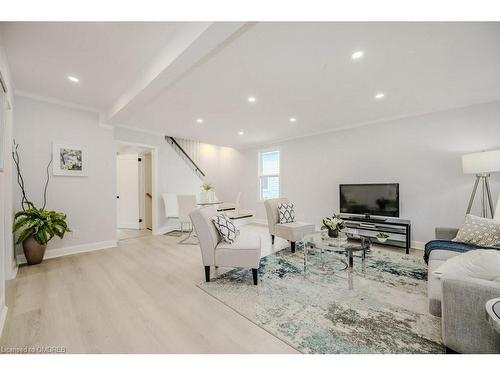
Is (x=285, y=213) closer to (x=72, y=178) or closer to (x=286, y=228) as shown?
(x=286, y=228)

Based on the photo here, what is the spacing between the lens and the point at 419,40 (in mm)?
1839

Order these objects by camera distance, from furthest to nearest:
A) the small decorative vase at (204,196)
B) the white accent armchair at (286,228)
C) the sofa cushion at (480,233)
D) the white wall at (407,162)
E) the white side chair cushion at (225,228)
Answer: the small decorative vase at (204,196) → the white accent armchair at (286,228) → the white wall at (407,162) → the white side chair cushion at (225,228) → the sofa cushion at (480,233)

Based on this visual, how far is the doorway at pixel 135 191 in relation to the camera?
5.51 metres

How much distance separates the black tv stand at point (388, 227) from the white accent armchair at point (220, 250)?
222 cm

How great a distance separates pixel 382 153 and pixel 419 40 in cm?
261

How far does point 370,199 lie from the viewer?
402 cm

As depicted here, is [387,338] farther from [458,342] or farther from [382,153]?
[382,153]

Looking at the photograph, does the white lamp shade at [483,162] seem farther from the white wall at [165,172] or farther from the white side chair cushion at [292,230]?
the white wall at [165,172]

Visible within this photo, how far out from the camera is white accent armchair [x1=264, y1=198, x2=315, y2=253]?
340 centimetres

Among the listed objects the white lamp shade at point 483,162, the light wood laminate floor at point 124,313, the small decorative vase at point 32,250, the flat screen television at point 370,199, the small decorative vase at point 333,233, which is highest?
the white lamp shade at point 483,162

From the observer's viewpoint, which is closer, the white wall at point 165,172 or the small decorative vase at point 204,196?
the white wall at point 165,172

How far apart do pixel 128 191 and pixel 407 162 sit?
6.53 m

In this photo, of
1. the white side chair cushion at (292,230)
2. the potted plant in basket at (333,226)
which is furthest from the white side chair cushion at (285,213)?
the potted plant in basket at (333,226)

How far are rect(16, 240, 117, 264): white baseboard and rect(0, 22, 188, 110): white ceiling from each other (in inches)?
95.1
